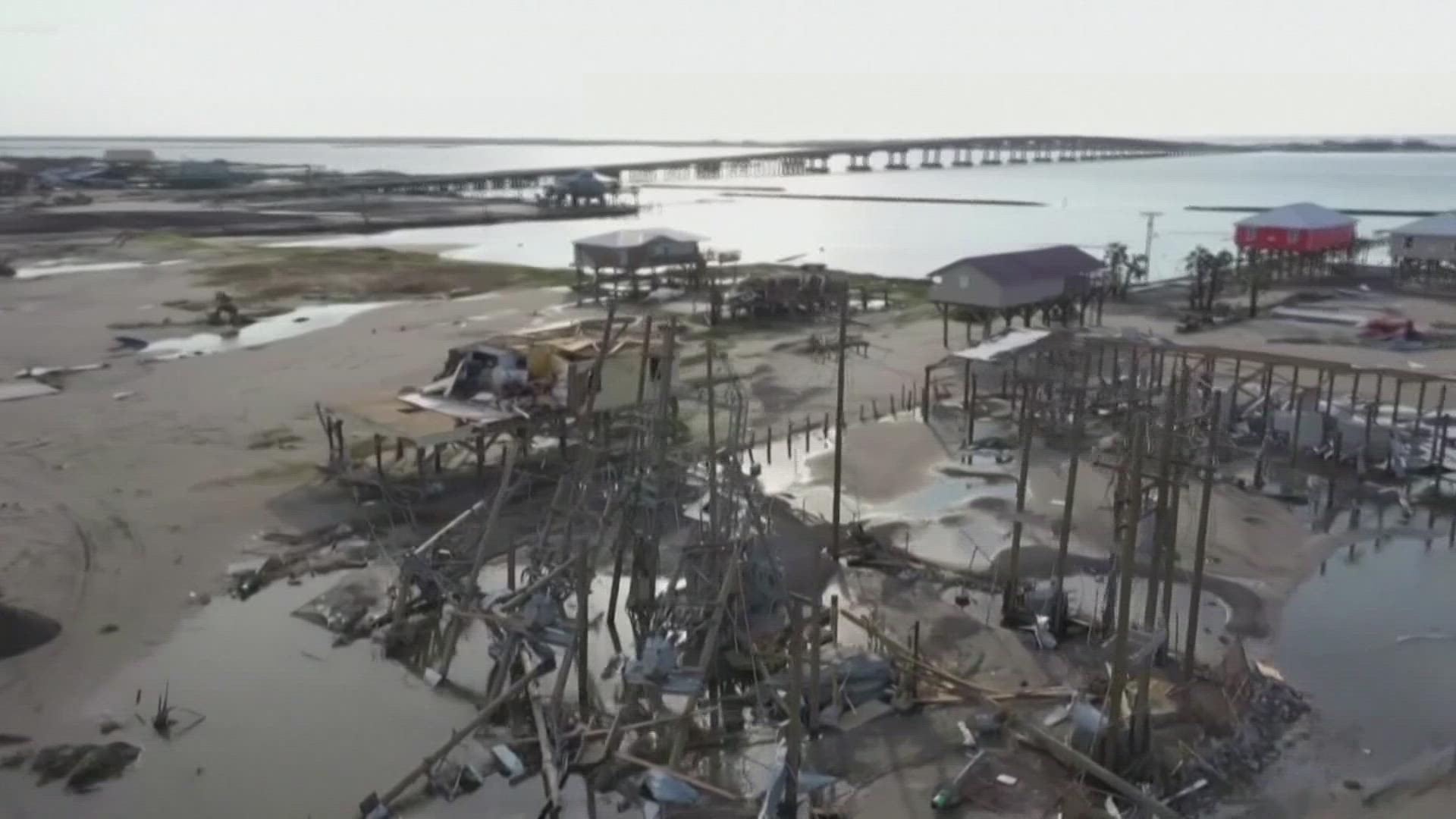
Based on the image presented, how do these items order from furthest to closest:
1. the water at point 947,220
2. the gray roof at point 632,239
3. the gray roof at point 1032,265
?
1. the water at point 947,220
2. the gray roof at point 632,239
3. the gray roof at point 1032,265

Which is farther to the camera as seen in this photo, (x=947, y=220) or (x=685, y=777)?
(x=947, y=220)

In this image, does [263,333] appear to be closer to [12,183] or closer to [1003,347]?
[1003,347]

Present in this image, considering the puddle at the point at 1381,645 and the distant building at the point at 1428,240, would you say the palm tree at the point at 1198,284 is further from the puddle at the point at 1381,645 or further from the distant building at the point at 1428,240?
the puddle at the point at 1381,645

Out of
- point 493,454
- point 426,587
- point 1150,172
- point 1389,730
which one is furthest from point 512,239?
point 1150,172

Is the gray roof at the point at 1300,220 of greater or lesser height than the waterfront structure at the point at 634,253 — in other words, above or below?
above

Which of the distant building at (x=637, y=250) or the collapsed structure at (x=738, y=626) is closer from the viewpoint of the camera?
the collapsed structure at (x=738, y=626)

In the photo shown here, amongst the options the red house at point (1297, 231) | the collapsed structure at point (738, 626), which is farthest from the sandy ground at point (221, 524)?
the red house at point (1297, 231)

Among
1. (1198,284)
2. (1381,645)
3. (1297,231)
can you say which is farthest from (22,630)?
(1297,231)
